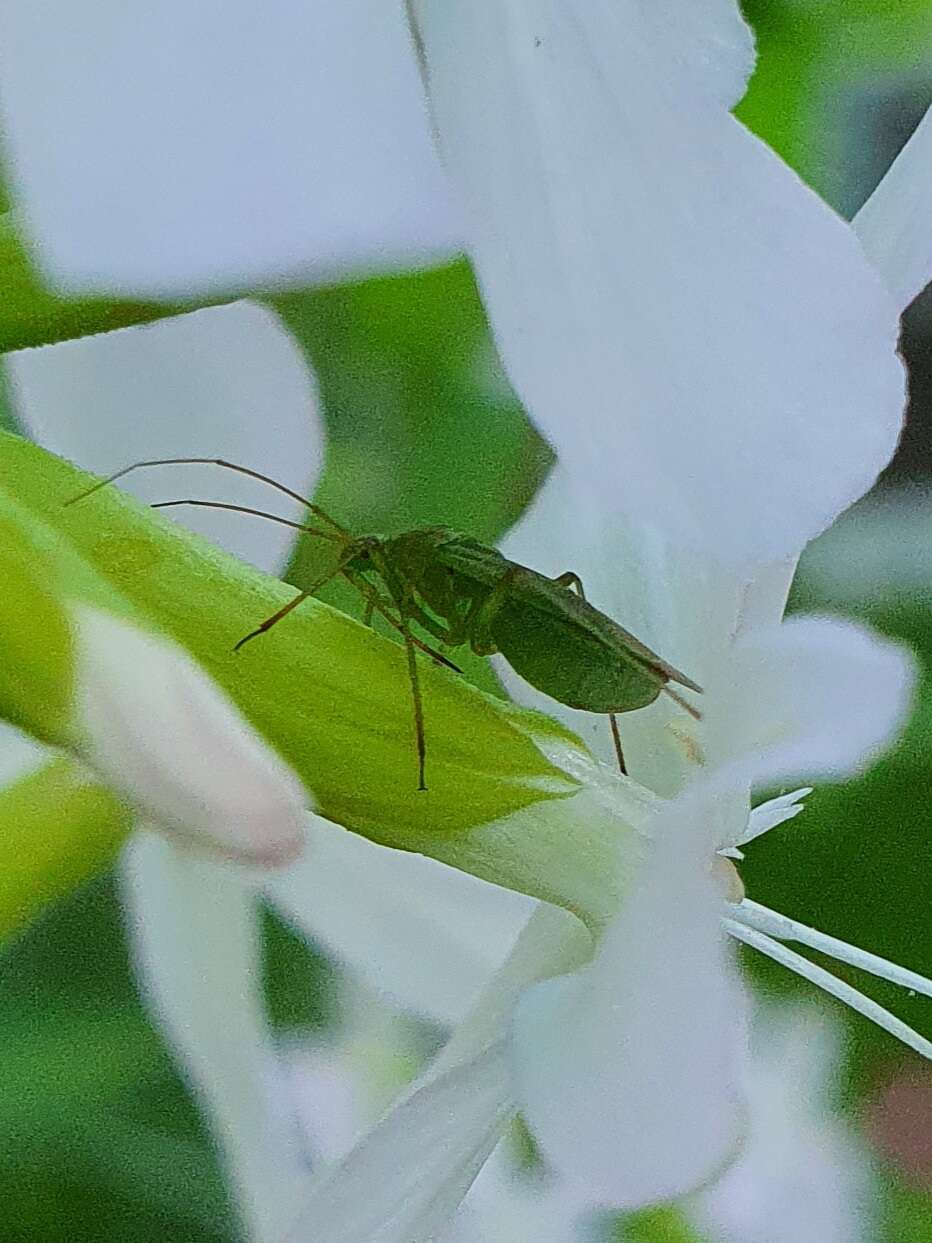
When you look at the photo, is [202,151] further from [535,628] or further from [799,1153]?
[799,1153]

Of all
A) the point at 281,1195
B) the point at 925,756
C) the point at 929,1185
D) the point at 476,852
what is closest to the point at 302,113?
the point at 476,852

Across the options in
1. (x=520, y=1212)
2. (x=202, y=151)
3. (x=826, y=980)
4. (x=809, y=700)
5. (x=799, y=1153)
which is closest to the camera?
(x=202, y=151)

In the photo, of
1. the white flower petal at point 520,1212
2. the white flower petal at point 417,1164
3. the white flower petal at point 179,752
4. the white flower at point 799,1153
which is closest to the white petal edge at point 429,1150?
the white flower petal at point 417,1164

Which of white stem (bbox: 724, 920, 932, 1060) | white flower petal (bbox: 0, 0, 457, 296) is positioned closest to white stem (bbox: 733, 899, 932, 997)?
white stem (bbox: 724, 920, 932, 1060)

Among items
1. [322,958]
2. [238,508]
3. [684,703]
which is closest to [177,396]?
[238,508]

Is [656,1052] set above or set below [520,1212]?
above

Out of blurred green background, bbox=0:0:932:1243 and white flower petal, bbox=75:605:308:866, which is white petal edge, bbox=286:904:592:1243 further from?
blurred green background, bbox=0:0:932:1243

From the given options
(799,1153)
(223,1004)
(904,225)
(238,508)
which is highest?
(904,225)
